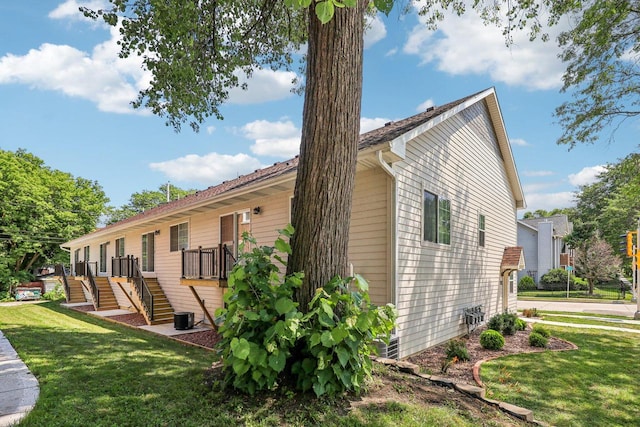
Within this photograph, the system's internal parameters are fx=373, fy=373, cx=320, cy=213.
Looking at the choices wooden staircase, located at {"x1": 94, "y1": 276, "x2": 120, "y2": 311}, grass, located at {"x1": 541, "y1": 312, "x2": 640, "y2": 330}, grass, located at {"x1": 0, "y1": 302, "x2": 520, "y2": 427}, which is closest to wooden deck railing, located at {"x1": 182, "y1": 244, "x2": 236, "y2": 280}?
grass, located at {"x1": 0, "y1": 302, "x2": 520, "y2": 427}

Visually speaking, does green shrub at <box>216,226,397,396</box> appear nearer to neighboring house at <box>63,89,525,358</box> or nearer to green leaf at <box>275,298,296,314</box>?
green leaf at <box>275,298,296,314</box>

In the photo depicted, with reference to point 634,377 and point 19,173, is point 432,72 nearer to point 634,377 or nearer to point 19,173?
point 634,377

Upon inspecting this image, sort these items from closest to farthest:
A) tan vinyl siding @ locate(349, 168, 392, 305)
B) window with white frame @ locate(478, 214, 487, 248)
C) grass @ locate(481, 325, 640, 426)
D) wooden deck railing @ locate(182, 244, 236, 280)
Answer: grass @ locate(481, 325, 640, 426)
tan vinyl siding @ locate(349, 168, 392, 305)
wooden deck railing @ locate(182, 244, 236, 280)
window with white frame @ locate(478, 214, 487, 248)

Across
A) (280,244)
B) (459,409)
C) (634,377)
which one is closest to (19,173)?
(280,244)

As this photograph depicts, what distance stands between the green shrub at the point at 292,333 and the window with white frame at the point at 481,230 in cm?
772

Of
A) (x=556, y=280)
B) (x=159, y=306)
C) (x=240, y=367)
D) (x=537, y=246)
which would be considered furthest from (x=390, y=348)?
(x=537, y=246)

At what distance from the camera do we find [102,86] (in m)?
11.4

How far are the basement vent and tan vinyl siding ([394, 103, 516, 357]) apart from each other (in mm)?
252

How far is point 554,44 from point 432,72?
11.9 ft

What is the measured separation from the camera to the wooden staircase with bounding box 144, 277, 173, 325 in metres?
11.9

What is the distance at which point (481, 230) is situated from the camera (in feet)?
34.2

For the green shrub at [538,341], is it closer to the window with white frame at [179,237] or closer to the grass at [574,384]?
the grass at [574,384]

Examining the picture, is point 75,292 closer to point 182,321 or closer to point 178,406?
point 182,321

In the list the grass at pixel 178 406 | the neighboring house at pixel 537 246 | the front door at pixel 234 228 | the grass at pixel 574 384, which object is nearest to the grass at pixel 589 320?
the grass at pixel 574 384
